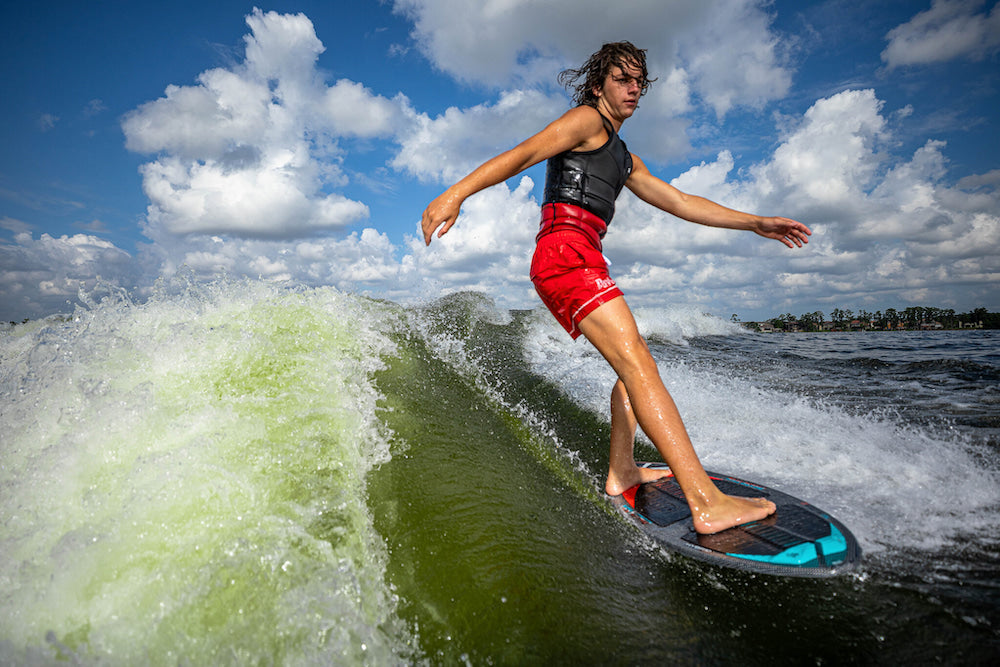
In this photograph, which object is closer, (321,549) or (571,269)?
(321,549)

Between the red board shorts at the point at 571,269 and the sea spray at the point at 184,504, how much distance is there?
4.77 feet

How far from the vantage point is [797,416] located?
4.51m

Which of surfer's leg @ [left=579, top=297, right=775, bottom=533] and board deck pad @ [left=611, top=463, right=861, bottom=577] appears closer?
board deck pad @ [left=611, top=463, right=861, bottom=577]

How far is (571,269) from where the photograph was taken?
2.77 m

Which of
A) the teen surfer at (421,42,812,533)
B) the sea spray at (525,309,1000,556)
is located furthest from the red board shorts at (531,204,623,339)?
the sea spray at (525,309,1000,556)

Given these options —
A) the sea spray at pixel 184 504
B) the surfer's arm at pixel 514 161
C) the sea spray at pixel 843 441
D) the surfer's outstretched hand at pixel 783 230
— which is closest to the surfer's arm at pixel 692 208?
the surfer's outstretched hand at pixel 783 230

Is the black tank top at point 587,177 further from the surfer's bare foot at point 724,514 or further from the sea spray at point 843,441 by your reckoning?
the sea spray at point 843,441

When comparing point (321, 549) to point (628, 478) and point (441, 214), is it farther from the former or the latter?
point (628, 478)

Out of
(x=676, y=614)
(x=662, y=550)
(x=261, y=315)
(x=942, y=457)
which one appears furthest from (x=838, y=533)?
(x=261, y=315)

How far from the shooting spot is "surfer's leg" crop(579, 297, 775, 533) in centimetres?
246

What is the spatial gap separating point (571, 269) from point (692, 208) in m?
1.47

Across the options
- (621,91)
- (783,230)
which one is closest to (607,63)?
(621,91)

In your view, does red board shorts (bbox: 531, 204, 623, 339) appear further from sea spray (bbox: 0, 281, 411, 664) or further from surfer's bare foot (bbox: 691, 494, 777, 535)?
sea spray (bbox: 0, 281, 411, 664)

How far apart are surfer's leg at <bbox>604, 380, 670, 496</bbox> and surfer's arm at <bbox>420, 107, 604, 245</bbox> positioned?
5.12 feet
